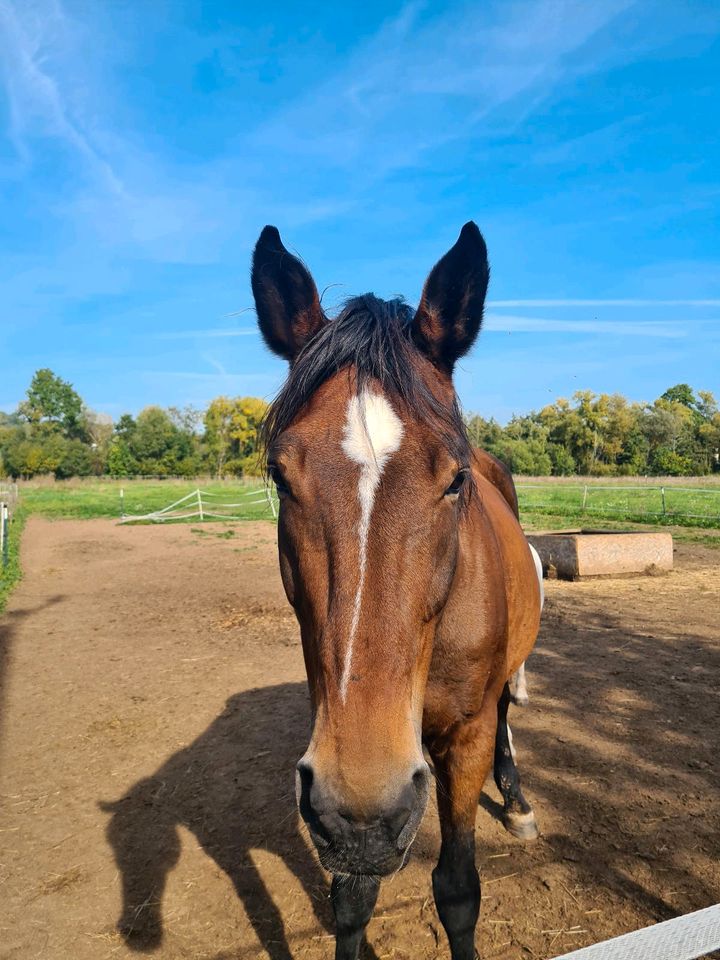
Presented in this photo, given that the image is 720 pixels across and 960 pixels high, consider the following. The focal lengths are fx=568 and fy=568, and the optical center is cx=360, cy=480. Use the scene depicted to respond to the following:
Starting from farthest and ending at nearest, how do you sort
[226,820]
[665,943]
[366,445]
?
[226,820]
[366,445]
[665,943]

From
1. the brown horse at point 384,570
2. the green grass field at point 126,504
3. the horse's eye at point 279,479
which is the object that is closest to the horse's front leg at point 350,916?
the brown horse at point 384,570

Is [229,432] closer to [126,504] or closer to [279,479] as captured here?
[126,504]

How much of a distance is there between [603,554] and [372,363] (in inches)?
398

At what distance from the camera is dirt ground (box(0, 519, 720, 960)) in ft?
9.31

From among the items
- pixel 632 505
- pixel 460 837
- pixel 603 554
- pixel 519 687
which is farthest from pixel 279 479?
pixel 632 505

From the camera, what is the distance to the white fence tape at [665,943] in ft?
3.69

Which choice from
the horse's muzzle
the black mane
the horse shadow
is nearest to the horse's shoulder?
the black mane

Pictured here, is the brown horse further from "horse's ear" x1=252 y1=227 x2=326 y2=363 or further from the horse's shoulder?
the horse's shoulder

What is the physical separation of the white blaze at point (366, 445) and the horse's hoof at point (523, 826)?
2.77 m

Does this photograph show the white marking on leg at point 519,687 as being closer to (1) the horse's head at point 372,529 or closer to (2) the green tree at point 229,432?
(1) the horse's head at point 372,529

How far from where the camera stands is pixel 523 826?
3469 millimetres

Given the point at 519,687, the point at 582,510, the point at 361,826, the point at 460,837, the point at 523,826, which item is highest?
the point at 361,826

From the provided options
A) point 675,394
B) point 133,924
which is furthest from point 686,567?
point 675,394

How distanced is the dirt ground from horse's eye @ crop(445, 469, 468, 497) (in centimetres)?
230
